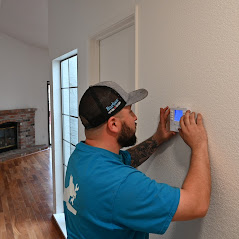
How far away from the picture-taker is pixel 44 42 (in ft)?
23.0

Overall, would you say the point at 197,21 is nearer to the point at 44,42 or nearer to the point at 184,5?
the point at 184,5

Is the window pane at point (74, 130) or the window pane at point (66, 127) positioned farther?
the window pane at point (66, 127)

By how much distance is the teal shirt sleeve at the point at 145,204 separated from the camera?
2.94 ft

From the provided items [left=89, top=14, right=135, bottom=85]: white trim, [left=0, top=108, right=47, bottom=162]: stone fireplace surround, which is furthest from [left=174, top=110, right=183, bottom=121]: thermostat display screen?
[left=0, top=108, right=47, bottom=162]: stone fireplace surround

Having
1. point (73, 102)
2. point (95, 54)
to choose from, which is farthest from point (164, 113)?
point (73, 102)

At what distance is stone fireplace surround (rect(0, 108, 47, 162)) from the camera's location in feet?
23.1

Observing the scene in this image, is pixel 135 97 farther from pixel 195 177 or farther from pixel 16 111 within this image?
pixel 16 111

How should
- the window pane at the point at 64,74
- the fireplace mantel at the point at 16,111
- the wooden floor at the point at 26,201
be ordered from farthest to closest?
the fireplace mantel at the point at 16,111 → the wooden floor at the point at 26,201 → the window pane at the point at 64,74

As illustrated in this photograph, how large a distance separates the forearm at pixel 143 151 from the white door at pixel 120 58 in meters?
0.44

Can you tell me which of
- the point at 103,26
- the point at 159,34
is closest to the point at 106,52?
the point at 103,26

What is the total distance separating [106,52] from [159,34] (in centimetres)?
82

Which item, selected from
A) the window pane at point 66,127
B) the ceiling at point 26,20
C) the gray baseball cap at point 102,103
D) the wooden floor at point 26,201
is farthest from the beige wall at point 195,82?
the ceiling at point 26,20

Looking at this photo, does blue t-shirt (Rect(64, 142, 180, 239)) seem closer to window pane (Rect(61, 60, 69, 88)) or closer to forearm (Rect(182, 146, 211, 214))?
forearm (Rect(182, 146, 211, 214))

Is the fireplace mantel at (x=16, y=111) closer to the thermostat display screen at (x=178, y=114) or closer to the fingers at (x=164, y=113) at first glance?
the fingers at (x=164, y=113)
